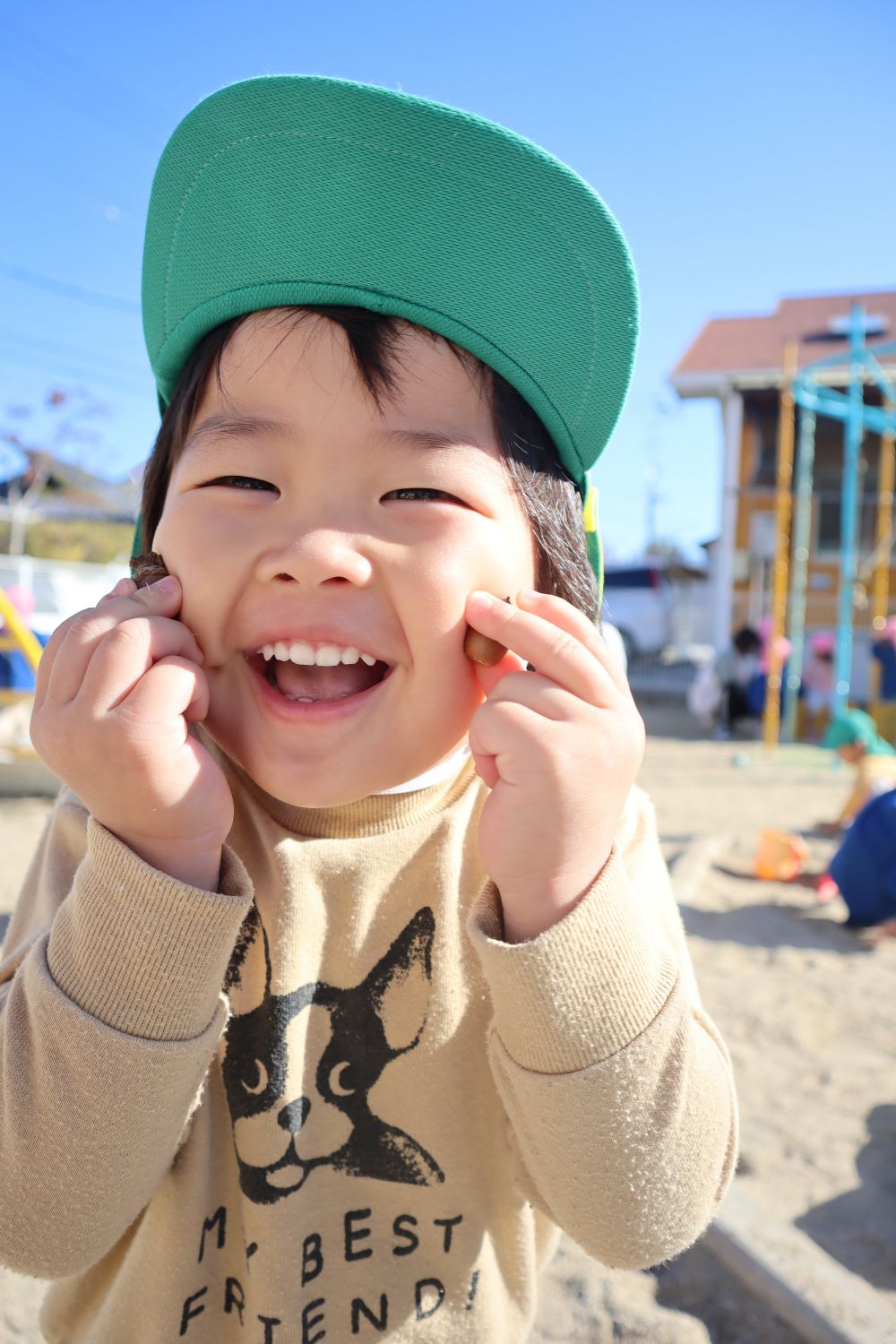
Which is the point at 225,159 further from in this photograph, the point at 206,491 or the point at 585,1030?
the point at 585,1030

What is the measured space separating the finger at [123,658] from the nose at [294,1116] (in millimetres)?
602

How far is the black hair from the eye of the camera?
1125 millimetres

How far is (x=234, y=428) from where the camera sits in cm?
113

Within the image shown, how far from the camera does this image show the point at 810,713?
13930 mm

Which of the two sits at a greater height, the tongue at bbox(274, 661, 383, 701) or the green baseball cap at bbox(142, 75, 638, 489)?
the green baseball cap at bbox(142, 75, 638, 489)

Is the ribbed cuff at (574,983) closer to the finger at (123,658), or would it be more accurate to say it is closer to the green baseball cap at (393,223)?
the finger at (123,658)

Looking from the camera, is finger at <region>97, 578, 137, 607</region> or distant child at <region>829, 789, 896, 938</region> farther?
distant child at <region>829, 789, 896, 938</region>

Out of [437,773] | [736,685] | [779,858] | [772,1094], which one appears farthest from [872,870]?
[736,685]

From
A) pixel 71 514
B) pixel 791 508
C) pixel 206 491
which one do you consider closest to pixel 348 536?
pixel 206 491

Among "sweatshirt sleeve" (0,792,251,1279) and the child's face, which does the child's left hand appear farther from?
"sweatshirt sleeve" (0,792,251,1279)

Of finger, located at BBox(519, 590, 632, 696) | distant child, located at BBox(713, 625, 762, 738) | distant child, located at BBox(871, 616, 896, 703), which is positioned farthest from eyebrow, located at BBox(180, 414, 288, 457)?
distant child, located at BBox(713, 625, 762, 738)

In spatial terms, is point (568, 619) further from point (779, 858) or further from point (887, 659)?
point (887, 659)

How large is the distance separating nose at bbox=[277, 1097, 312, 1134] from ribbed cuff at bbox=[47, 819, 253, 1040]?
269 millimetres

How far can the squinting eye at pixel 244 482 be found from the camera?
1.11m
